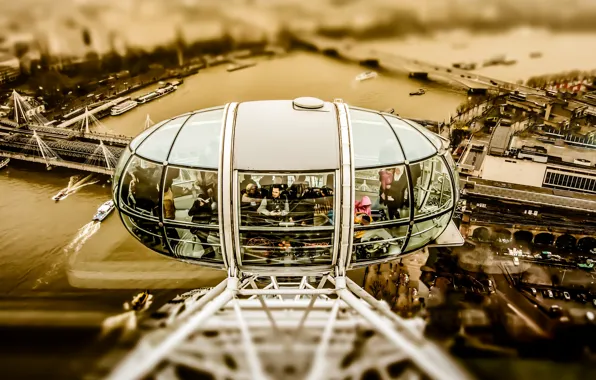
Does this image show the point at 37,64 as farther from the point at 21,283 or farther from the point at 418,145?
the point at 418,145

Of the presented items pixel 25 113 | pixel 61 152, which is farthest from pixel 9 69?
pixel 61 152

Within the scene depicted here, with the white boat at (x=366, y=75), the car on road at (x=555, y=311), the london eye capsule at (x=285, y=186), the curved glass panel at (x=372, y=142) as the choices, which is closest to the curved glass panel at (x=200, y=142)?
the london eye capsule at (x=285, y=186)

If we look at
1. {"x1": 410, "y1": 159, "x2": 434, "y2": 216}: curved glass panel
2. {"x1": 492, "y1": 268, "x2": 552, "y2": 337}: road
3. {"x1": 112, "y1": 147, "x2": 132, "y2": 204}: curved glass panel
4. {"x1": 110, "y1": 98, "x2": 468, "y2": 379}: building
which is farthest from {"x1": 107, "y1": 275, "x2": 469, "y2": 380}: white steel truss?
{"x1": 492, "y1": 268, "x2": 552, "y2": 337}: road

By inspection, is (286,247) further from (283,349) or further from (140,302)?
(140,302)

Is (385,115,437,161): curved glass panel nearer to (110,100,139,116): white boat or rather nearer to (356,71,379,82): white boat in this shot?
(356,71,379,82): white boat

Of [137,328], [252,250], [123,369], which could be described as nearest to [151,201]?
[252,250]

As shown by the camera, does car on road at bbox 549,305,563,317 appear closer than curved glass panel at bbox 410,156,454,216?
No

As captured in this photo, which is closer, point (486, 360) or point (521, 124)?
point (486, 360)
